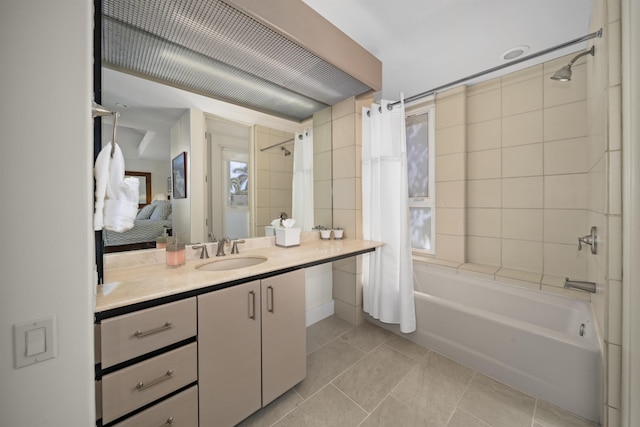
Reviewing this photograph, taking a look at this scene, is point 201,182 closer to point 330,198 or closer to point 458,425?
point 330,198

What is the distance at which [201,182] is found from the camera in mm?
1613

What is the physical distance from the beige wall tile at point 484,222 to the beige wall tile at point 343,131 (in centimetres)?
144

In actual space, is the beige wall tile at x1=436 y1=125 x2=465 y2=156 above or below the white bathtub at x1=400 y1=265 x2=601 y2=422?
above

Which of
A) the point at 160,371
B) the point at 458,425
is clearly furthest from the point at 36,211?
the point at 458,425

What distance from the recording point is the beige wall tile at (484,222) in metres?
2.27

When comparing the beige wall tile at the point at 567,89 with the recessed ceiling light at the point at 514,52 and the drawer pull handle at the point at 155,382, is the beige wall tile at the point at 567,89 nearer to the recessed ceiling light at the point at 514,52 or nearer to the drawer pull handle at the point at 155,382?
the recessed ceiling light at the point at 514,52

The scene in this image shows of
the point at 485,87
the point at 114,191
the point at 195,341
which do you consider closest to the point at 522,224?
the point at 485,87

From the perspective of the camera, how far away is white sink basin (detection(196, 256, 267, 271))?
1.48m

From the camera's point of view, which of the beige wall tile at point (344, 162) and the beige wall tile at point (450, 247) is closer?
the beige wall tile at point (344, 162)

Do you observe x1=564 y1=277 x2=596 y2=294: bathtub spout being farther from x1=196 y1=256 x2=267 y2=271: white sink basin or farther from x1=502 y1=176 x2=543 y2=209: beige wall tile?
x1=196 y1=256 x2=267 y2=271: white sink basin

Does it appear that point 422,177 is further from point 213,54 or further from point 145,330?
point 145,330

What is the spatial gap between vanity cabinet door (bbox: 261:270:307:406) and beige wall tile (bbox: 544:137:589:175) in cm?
227

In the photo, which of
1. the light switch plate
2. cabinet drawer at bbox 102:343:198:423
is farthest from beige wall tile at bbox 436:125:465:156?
the light switch plate

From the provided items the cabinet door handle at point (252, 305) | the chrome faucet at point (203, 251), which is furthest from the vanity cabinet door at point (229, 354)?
the chrome faucet at point (203, 251)
